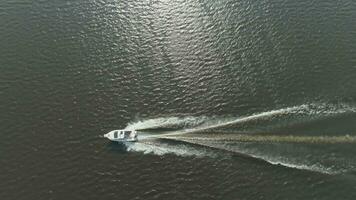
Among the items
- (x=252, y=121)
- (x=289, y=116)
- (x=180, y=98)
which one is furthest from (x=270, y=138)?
(x=180, y=98)

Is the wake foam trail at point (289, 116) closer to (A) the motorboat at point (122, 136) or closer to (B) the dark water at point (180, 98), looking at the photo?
(B) the dark water at point (180, 98)

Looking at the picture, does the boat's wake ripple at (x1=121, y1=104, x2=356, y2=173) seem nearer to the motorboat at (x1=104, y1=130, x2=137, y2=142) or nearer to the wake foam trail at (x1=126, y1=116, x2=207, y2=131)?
the wake foam trail at (x1=126, y1=116, x2=207, y2=131)

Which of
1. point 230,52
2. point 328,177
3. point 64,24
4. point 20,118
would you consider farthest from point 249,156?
point 64,24

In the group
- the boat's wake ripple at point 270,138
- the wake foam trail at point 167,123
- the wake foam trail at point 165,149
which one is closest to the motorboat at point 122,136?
the wake foam trail at point 165,149

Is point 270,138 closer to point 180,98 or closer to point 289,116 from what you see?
point 289,116

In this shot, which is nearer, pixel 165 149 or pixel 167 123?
pixel 165 149

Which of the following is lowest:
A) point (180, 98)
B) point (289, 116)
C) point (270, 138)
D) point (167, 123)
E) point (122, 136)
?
point (270, 138)
